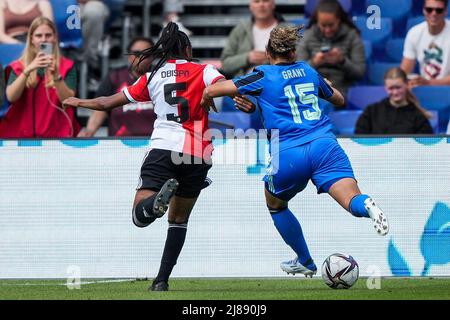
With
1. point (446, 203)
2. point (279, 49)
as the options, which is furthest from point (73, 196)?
point (446, 203)

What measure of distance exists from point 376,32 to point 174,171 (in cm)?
593

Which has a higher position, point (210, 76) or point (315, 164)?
point (210, 76)

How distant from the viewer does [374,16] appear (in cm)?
1373

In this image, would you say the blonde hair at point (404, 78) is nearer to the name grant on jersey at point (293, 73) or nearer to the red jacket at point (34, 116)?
the red jacket at point (34, 116)

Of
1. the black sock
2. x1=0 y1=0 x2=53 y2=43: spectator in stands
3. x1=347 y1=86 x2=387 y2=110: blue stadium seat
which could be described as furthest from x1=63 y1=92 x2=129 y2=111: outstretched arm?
x1=347 y1=86 x2=387 y2=110: blue stadium seat

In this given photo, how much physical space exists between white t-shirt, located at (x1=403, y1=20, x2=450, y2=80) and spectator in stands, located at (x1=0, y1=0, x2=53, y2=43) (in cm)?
428

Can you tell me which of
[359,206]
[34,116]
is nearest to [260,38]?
[34,116]

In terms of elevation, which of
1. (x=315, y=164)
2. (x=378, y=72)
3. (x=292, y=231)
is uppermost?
(x=315, y=164)

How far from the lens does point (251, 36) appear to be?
13.0 meters

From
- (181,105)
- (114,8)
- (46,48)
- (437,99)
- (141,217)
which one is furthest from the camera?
(114,8)

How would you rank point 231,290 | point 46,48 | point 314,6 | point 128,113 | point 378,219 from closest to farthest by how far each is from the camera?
point 378,219
point 231,290
point 46,48
point 128,113
point 314,6

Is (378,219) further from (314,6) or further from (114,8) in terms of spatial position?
(114,8)

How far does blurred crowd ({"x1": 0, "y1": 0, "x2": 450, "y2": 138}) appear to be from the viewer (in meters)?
11.4

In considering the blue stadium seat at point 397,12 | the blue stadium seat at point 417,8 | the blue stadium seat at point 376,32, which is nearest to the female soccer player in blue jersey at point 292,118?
the blue stadium seat at point 376,32
